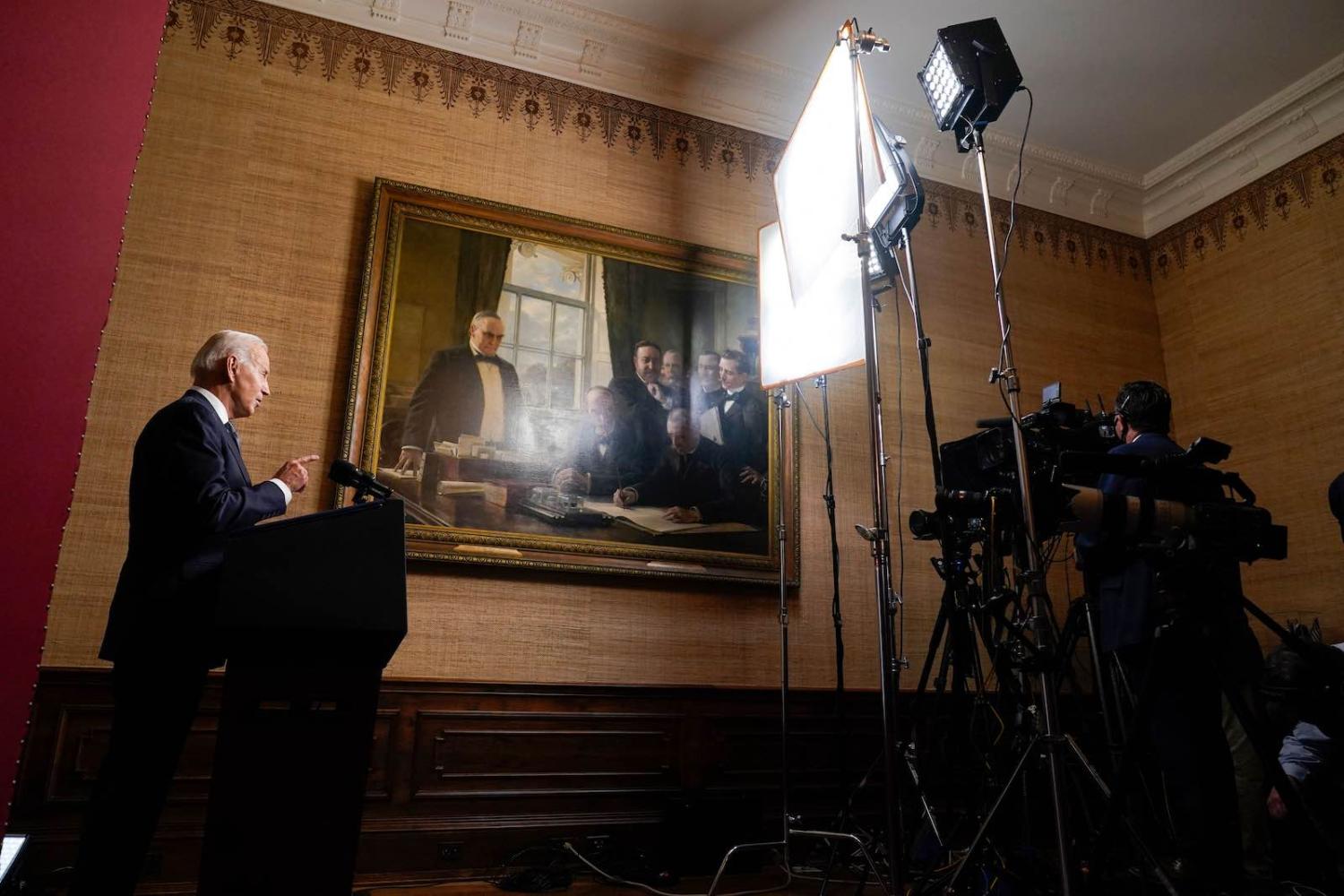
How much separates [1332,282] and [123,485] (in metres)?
5.67

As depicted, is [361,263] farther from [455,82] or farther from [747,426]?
[747,426]

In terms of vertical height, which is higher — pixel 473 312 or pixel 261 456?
pixel 473 312

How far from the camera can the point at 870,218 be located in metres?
2.20

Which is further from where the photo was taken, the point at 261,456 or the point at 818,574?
the point at 818,574

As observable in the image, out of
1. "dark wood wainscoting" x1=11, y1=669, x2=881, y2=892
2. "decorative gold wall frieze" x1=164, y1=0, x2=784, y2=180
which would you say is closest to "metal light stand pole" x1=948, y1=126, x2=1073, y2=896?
A: "dark wood wainscoting" x1=11, y1=669, x2=881, y2=892

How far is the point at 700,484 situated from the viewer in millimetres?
3648

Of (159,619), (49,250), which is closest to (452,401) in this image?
(159,619)

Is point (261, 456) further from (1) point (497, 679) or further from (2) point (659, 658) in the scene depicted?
(2) point (659, 658)

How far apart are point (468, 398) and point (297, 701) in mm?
1982

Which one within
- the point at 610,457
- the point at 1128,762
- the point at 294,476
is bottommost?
the point at 1128,762

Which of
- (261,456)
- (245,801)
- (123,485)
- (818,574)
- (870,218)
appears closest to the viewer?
(245,801)

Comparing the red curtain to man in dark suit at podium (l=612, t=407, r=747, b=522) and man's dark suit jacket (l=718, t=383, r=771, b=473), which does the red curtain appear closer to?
man in dark suit at podium (l=612, t=407, r=747, b=522)

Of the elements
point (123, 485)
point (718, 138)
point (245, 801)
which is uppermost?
point (718, 138)

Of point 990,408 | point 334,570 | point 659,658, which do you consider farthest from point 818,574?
point 334,570
